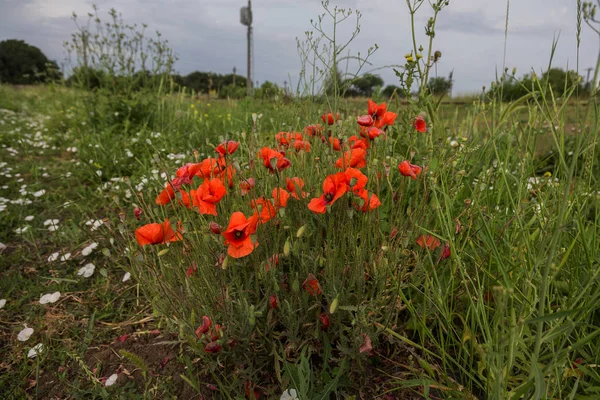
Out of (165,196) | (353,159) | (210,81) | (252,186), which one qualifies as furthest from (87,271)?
(210,81)

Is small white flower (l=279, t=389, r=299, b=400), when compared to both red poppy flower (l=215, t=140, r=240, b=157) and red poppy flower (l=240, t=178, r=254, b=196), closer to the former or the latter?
red poppy flower (l=240, t=178, r=254, b=196)

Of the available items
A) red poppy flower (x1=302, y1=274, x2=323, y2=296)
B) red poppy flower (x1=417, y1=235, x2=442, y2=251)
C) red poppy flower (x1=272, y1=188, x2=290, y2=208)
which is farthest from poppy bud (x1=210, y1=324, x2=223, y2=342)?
red poppy flower (x1=417, y1=235, x2=442, y2=251)

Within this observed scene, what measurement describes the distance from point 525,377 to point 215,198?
41.3 inches

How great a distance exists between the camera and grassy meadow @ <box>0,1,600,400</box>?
1.18 m

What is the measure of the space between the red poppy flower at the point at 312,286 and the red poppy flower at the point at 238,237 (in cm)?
21

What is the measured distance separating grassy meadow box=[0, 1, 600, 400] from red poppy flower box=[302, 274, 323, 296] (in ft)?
0.05

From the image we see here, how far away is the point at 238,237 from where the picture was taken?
1212 mm

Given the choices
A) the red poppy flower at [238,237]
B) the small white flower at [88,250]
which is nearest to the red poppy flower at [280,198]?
the red poppy flower at [238,237]

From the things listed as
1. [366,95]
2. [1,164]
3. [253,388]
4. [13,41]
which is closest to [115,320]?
[253,388]

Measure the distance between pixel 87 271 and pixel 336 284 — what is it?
1.59 meters

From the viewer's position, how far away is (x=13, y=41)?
34656 millimetres

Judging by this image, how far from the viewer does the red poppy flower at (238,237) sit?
3.79 ft

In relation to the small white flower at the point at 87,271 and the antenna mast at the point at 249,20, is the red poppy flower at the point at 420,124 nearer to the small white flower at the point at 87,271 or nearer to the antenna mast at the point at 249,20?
the small white flower at the point at 87,271

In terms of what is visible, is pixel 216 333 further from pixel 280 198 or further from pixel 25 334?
pixel 25 334
